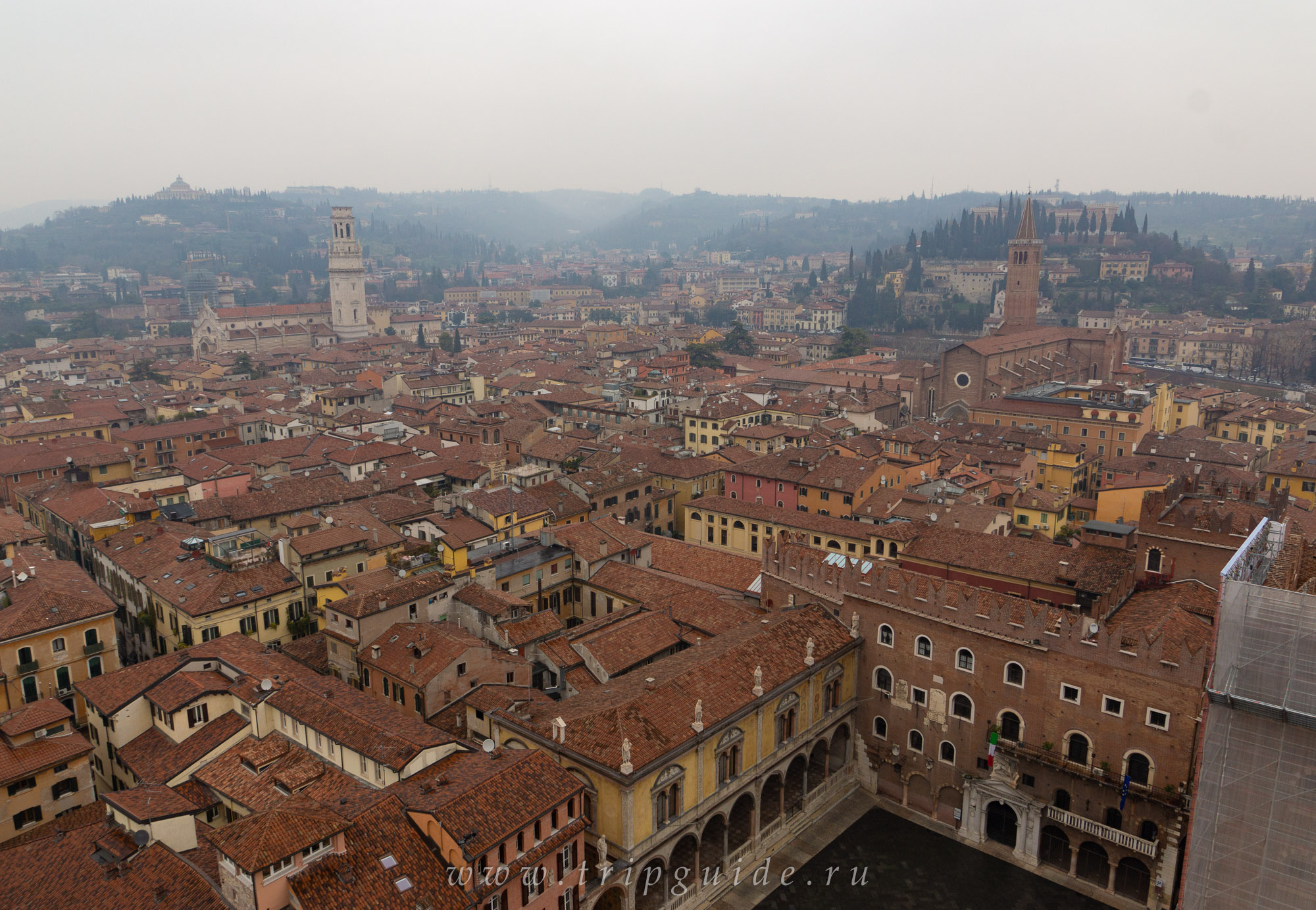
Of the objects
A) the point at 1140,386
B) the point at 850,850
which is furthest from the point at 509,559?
the point at 1140,386

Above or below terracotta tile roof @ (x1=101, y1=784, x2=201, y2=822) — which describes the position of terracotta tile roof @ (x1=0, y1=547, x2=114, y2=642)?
above

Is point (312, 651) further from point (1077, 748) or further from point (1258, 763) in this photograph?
point (1258, 763)

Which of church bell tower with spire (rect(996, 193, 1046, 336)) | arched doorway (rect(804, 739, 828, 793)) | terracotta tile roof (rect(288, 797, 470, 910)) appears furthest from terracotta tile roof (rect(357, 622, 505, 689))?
church bell tower with spire (rect(996, 193, 1046, 336))

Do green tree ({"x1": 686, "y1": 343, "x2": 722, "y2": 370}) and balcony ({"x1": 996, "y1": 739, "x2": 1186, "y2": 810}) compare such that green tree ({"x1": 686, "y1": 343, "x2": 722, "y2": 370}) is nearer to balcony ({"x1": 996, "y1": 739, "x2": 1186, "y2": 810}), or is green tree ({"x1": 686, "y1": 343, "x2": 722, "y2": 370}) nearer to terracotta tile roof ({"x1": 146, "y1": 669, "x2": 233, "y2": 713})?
balcony ({"x1": 996, "y1": 739, "x2": 1186, "y2": 810})

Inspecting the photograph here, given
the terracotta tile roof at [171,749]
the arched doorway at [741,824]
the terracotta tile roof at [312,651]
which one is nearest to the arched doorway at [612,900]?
the arched doorway at [741,824]

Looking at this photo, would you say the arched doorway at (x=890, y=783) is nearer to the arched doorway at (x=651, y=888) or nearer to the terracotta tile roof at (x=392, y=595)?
the arched doorway at (x=651, y=888)

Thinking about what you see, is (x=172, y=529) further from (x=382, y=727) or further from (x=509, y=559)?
(x=382, y=727)
